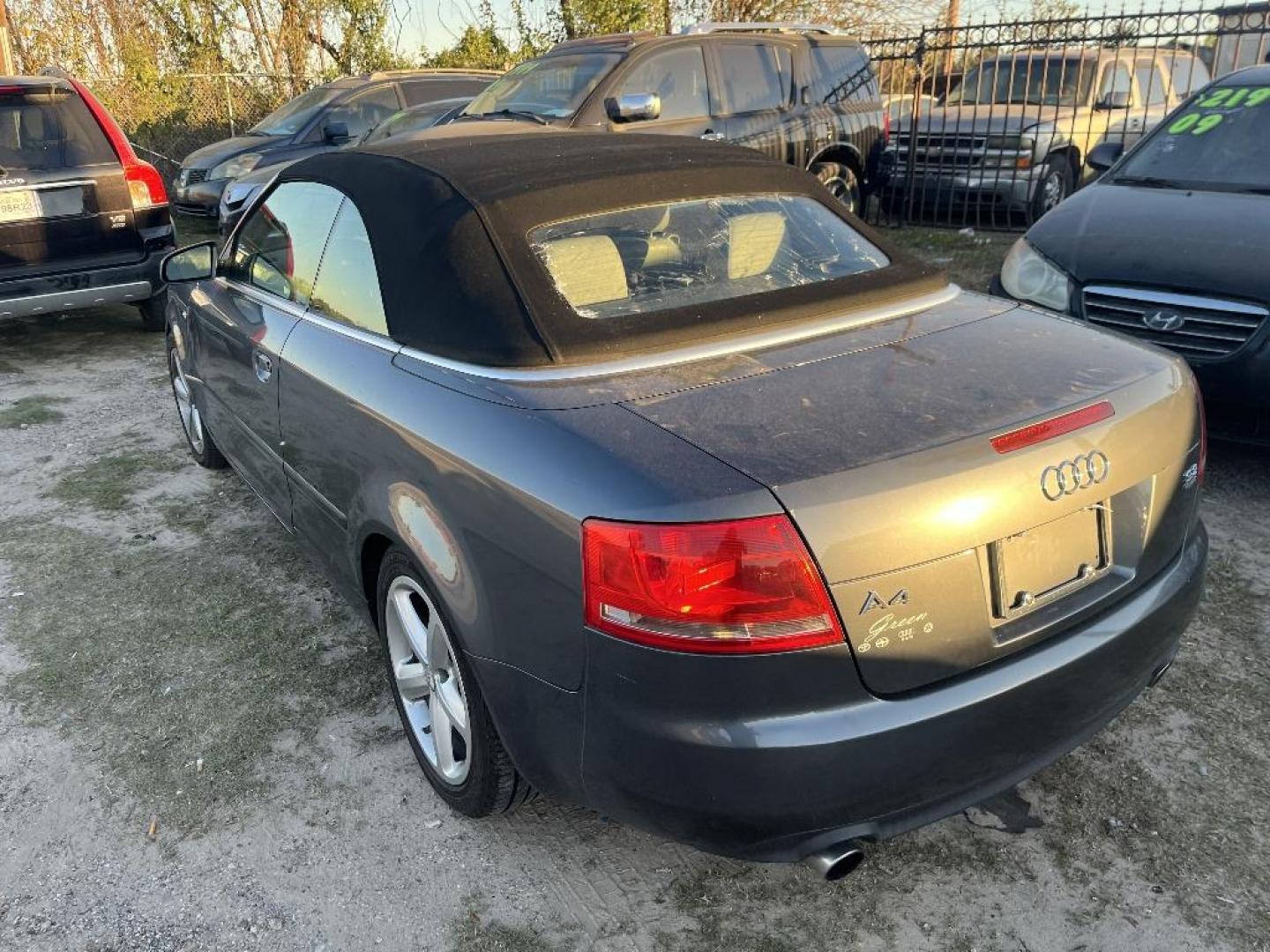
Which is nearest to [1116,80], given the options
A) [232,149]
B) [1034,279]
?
[1034,279]

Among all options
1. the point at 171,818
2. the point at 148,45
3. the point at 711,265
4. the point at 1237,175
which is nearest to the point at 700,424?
the point at 711,265

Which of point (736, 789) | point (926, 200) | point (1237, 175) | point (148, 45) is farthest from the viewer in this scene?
point (148, 45)

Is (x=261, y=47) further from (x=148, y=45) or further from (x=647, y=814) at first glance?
(x=647, y=814)

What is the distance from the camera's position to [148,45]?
Result: 59.2ft

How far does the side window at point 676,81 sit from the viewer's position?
8188 mm

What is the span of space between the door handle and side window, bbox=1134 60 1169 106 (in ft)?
36.6

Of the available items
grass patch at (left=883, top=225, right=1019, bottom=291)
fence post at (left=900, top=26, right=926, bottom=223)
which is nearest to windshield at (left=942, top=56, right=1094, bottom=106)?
fence post at (left=900, top=26, right=926, bottom=223)

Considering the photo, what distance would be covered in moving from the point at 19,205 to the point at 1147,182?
21.9 ft

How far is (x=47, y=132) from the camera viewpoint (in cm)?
675

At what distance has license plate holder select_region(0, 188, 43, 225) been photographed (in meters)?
6.48

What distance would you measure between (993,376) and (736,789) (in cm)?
107

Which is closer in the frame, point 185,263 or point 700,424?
point 700,424

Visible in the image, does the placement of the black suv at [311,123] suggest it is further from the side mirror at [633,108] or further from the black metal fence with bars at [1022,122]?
the black metal fence with bars at [1022,122]

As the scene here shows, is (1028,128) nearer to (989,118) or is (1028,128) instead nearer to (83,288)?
(989,118)
